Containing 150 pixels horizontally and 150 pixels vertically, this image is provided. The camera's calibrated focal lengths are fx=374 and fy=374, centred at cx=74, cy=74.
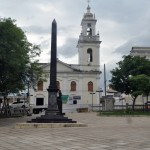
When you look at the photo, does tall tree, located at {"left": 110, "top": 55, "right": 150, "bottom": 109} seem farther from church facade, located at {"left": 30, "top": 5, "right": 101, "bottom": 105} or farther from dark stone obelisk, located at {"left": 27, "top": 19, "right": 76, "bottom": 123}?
dark stone obelisk, located at {"left": 27, "top": 19, "right": 76, "bottom": 123}

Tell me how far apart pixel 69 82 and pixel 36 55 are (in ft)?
143

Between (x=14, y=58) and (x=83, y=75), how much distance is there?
50.9 meters

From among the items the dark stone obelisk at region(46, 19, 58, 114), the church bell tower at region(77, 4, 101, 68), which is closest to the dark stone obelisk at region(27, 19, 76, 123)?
the dark stone obelisk at region(46, 19, 58, 114)

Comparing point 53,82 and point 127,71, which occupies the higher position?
point 127,71

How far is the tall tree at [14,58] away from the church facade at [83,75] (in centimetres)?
4120

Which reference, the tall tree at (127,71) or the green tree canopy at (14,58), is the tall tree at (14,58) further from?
the tall tree at (127,71)

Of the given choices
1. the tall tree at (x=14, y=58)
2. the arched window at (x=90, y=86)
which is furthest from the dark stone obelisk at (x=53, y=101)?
the arched window at (x=90, y=86)

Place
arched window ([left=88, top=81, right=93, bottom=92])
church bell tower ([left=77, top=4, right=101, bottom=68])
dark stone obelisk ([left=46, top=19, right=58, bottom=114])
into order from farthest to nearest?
1. arched window ([left=88, top=81, right=93, bottom=92])
2. church bell tower ([left=77, top=4, right=101, bottom=68])
3. dark stone obelisk ([left=46, top=19, right=58, bottom=114])

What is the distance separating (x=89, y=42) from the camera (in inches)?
2763

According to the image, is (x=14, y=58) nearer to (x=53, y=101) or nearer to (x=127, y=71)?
(x=53, y=101)

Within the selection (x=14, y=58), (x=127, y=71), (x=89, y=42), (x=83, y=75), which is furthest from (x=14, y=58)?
(x=83, y=75)

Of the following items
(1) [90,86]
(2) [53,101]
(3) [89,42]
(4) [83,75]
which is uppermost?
(3) [89,42]

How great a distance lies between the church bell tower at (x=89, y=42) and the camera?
70062 millimetres

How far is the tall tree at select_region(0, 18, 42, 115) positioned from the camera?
22.6 meters
